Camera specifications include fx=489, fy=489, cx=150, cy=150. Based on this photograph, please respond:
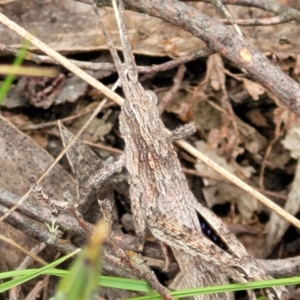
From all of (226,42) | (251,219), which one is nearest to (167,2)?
(226,42)

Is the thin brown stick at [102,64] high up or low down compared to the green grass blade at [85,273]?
down

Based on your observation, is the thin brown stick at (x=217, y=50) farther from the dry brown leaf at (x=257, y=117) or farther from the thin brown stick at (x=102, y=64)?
the dry brown leaf at (x=257, y=117)

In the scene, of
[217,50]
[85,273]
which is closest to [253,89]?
[217,50]

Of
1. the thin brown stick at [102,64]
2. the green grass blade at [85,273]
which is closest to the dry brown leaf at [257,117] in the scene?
Answer: the thin brown stick at [102,64]

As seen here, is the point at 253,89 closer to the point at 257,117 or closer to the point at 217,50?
the point at 257,117

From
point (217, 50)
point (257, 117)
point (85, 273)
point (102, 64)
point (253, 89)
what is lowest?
point (257, 117)

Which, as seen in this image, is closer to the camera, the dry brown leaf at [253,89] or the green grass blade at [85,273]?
the green grass blade at [85,273]

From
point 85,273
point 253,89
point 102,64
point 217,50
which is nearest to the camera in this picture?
point 85,273

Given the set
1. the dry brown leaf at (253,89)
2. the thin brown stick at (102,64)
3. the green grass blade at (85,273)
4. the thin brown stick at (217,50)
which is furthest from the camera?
the dry brown leaf at (253,89)

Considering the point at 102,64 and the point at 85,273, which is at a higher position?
the point at 85,273

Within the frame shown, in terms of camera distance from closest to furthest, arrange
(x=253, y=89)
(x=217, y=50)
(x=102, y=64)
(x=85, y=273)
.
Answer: (x=85, y=273), (x=217, y=50), (x=102, y=64), (x=253, y=89)

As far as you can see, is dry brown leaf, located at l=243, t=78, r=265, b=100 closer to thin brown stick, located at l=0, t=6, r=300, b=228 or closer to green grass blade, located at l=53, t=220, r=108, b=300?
thin brown stick, located at l=0, t=6, r=300, b=228
